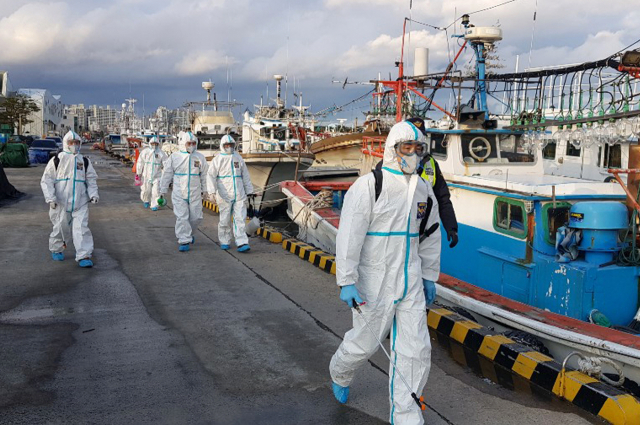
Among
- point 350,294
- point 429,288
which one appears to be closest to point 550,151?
point 429,288

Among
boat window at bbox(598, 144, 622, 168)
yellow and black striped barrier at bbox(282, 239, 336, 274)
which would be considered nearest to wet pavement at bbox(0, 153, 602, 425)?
yellow and black striped barrier at bbox(282, 239, 336, 274)

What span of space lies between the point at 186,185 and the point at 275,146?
38.8 ft

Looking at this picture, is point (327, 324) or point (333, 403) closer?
point (333, 403)

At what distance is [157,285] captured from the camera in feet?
25.2

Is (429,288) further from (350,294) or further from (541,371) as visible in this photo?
(541,371)

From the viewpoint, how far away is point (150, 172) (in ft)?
54.2

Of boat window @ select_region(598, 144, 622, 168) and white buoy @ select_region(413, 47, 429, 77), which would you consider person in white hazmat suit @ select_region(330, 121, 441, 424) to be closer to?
white buoy @ select_region(413, 47, 429, 77)

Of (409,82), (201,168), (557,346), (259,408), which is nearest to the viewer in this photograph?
(259,408)

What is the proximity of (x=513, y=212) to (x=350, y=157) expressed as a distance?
11766 mm

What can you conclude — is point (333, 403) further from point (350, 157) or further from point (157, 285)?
point (350, 157)

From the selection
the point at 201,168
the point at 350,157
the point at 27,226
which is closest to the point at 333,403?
the point at 201,168

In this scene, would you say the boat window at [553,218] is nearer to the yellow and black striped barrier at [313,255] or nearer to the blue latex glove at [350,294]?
the yellow and black striped barrier at [313,255]

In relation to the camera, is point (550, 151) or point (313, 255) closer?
point (313, 255)

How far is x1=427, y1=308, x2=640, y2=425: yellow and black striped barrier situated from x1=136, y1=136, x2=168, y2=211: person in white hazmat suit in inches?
431
